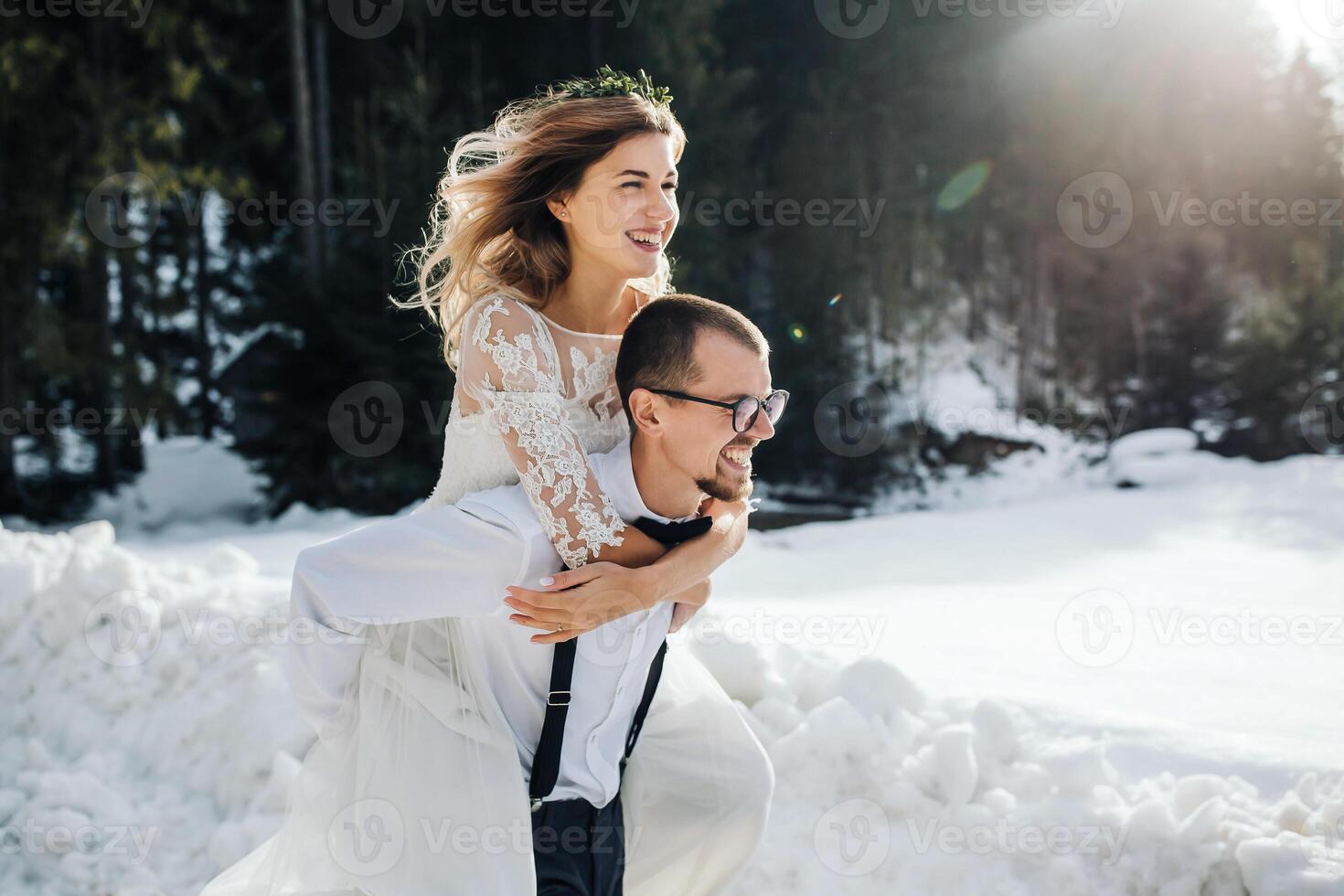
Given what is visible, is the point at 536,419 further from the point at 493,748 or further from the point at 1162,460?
the point at 1162,460

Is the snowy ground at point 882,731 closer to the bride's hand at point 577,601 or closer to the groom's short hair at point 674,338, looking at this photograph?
the bride's hand at point 577,601

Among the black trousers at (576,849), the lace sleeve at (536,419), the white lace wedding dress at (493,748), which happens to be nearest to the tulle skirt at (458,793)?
the white lace wedding dress at (493,748)

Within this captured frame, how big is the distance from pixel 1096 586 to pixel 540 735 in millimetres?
6120

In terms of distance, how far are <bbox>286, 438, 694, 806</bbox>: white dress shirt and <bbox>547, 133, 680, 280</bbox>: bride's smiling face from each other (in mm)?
482

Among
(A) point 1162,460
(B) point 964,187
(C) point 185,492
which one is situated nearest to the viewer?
(A) point 1162,460

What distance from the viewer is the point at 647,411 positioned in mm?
2217

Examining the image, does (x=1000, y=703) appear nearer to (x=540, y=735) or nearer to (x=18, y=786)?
(x=540, y=735)

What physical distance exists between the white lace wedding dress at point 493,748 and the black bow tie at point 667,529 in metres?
0.13

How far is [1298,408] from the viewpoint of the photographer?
15.4 meters

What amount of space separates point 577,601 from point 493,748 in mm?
417

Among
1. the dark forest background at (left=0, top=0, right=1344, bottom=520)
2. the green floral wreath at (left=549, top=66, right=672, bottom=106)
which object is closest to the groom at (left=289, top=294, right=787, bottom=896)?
the green floral wreath at (left=549, top=66, right=672, bottom=106)

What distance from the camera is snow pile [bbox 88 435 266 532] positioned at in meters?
15.2

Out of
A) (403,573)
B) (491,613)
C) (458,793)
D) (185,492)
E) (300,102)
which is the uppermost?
(300,102)

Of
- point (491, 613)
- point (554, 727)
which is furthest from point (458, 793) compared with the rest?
point (491, 613)
